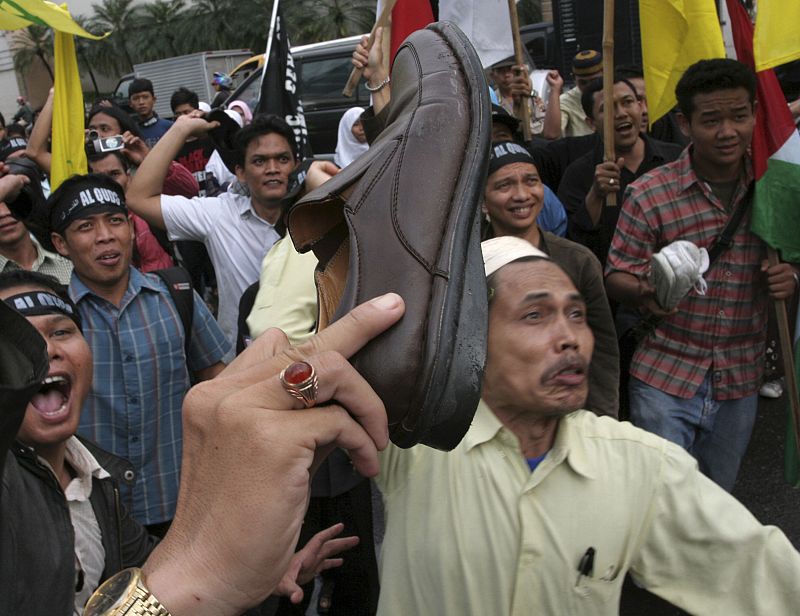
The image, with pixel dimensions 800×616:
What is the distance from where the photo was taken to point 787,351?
3461 millimetres

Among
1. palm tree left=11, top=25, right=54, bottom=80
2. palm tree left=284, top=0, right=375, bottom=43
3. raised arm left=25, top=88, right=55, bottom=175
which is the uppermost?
palm tree left=11, top=25, right=54, bottom=80

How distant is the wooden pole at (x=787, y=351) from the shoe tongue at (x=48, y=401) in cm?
264

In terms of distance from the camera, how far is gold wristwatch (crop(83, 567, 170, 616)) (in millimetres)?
1028

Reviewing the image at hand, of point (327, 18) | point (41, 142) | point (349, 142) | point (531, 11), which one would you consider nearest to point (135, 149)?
point (41, 142)

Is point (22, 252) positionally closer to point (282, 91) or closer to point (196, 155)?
point (282, 91)

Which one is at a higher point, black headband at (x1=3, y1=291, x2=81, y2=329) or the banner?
the banner

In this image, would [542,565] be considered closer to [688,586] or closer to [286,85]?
[688,586]

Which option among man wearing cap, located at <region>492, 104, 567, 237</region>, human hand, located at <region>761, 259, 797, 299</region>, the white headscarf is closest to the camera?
human hand, located at <region>761, 259, 797, 299</region>

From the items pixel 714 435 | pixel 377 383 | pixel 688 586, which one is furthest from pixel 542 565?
pixel 714 435

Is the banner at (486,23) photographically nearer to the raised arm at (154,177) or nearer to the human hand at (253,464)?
the raised arm at (154,177)

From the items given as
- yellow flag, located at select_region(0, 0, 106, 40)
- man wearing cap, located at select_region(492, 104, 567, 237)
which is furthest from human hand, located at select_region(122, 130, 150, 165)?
man wearing cap, located at select_region(492, 104, 567, 237)

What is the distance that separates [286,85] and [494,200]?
→ 2.28 metres

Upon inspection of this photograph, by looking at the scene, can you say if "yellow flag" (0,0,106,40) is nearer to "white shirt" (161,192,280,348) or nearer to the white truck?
"white shirt" (161,192,280,348)

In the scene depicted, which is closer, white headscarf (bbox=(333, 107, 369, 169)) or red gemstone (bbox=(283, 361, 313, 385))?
red gemstone (bbox=(283, 361, 313, 385))
